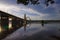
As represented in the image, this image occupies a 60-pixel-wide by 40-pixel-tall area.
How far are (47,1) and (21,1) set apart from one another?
2592mm

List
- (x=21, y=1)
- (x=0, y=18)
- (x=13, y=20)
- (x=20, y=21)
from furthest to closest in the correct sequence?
(x=20, y=21) < (x=13, y=20) < (x=0, y=18) < (x=21, y=1)

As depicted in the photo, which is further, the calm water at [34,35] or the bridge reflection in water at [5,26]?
the bridge reflection in water at [5,26]

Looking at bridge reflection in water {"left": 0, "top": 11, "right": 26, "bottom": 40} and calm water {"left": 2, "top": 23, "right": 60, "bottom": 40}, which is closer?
calm water {"left": 2, "top": 23, "right": 60, "bottom": 40}

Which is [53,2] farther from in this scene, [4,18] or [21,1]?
[4,18]

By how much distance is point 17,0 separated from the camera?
1429cm

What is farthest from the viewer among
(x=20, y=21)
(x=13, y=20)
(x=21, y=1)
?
(x=20, y=21)

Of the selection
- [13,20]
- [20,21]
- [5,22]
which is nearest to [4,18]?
[5,22]

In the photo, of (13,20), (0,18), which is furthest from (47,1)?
(13,20)

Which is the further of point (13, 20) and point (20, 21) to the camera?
point (20, 21)

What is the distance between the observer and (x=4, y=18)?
109ft

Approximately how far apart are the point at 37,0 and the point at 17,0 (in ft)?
6.50

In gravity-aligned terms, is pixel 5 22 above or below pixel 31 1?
below

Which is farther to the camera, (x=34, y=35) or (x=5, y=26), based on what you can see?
(x=5, y=26)

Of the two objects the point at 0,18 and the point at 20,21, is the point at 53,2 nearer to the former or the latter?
the point at 0,18
